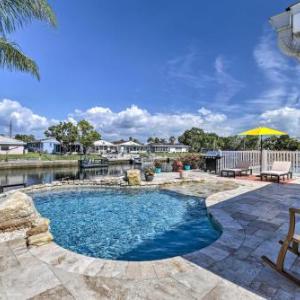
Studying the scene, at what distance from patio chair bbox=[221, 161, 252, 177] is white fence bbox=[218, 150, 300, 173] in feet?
1.37

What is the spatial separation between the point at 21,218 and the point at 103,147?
5870 centimetres

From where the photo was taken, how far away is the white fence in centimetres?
1116

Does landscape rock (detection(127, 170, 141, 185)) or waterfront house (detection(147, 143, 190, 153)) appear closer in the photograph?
landscape rock (detection(127, 170, 141, 185))

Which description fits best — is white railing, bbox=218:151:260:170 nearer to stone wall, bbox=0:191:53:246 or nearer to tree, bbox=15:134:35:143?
stone wall, bbox=0:191:53:246

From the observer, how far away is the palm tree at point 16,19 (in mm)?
5285

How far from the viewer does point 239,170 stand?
10.9 meters

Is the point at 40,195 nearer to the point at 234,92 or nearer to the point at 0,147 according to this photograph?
the point at 234,92

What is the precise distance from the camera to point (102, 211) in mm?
6555

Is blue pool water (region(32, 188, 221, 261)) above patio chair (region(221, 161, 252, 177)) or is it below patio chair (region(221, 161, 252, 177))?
below

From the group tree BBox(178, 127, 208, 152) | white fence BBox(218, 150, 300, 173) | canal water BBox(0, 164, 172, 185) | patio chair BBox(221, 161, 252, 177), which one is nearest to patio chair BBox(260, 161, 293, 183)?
patio chair BBox(221, 161, 252, 177)

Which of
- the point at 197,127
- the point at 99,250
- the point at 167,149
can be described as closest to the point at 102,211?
the point at 99,250

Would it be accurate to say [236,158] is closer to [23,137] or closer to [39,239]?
Result: [39,239]

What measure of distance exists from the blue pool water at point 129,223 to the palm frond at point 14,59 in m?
4.36

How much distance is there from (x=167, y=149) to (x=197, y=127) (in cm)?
1388
